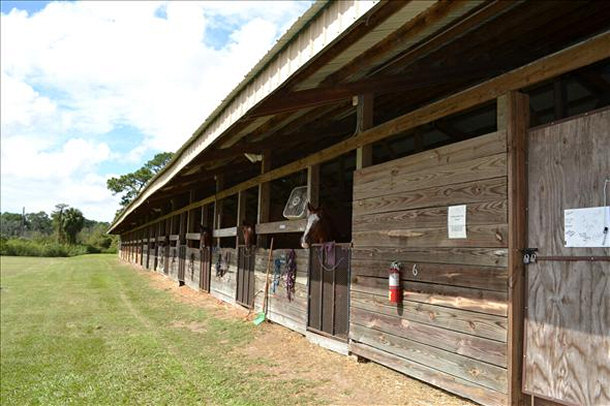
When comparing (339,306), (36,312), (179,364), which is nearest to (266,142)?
(339,306)

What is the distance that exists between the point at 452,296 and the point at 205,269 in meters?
9.13

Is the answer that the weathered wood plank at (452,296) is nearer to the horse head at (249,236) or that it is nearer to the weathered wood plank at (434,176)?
the weathered wood plank at (434,176)

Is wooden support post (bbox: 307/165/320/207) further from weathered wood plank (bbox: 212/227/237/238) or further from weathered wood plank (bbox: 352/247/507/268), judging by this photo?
weathered wood plank (bbox: 212/227/237/238)

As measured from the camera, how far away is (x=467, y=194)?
12.7 feet

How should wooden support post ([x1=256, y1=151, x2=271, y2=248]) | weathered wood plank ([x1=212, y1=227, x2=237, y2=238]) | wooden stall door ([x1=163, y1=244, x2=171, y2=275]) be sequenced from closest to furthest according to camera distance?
wooden support post ([x1=256, y1=151, x2=271, y2=248]) → weathered wood plank ([x1=212, y1=227, x2=237, y2=238]) → wooden stall door ([x1=163, y1=244, x2=171, y2=275])

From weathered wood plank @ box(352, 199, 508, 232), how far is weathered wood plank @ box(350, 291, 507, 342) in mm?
738

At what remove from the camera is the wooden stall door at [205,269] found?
11812mm

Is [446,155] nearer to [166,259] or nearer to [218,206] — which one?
[218,206]

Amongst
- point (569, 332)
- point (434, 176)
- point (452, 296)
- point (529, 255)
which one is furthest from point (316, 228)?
point (569, 332)

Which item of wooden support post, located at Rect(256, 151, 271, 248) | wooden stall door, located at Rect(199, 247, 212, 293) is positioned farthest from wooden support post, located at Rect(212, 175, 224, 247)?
wooden support post, located at Rect(256, 151, 271, 248)

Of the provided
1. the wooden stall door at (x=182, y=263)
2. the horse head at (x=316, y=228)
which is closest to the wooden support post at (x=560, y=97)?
the horse head at (x=316, y=228)

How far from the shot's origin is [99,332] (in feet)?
27.1

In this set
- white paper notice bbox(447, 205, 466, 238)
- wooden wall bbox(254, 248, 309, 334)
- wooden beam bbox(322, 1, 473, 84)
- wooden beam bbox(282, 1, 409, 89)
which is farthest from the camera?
wooden wall bbox(254, 248, 309, 334)

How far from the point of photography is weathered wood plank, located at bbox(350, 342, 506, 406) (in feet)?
11.5
